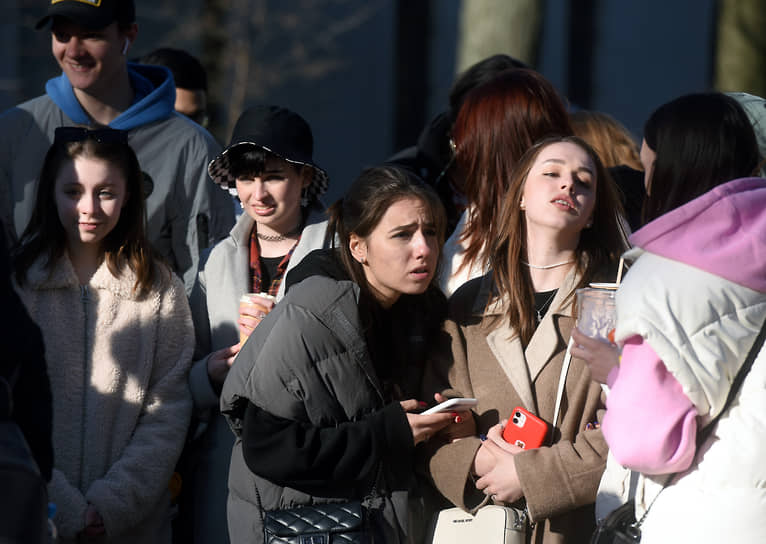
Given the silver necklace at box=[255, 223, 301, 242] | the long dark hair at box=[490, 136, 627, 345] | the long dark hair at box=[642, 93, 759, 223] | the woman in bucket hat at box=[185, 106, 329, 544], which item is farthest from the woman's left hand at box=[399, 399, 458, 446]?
the silver necklace at box=[255, 223, 301, 242]

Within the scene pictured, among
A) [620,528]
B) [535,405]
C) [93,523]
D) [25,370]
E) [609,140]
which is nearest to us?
[25,370]

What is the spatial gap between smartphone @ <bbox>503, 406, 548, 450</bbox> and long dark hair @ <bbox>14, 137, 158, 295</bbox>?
143cm

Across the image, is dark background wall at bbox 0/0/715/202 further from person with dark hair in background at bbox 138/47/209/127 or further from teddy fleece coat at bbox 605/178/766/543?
teddy fleece coat at bbox 605/178/766/543

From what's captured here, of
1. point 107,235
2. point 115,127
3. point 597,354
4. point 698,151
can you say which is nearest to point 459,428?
point 597,354

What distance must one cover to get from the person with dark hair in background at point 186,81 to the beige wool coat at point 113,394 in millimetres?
2365

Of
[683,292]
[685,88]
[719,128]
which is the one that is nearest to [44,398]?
[683,292]

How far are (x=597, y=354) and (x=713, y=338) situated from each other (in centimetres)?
48

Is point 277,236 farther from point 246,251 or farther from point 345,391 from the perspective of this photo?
point 345,391

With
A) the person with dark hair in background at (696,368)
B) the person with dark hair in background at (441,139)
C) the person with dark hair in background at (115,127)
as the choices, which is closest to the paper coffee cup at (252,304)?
the person with dark hair in background at (115,127)

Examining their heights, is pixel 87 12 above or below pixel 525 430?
above

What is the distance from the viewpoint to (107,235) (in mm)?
3699

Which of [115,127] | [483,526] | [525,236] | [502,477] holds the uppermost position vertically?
[115,127]

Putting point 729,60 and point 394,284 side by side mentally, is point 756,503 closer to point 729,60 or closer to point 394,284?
point 394,284

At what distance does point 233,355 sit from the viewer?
3.57 metres
